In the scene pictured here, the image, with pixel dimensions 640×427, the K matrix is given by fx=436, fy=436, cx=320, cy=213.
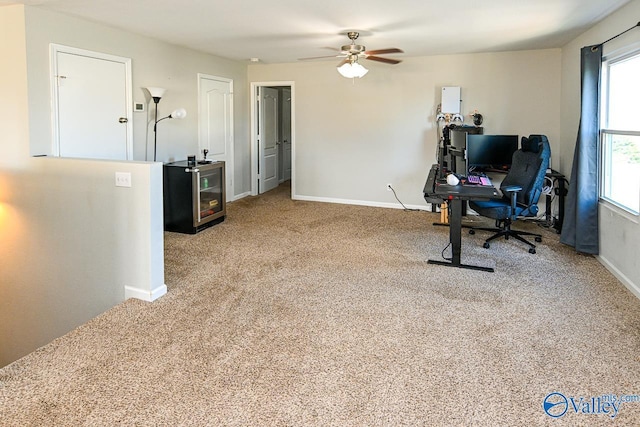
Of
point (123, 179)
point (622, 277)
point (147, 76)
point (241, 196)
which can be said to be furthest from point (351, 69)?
point (241, 196)

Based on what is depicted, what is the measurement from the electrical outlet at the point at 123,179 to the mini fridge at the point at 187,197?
1736 mm

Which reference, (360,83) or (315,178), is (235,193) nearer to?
(315,178)

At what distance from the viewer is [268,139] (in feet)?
26.4

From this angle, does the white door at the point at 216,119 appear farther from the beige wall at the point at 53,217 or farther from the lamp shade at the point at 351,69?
the lamp shade at the point at 351,69

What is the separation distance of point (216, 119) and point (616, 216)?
17.1 feet

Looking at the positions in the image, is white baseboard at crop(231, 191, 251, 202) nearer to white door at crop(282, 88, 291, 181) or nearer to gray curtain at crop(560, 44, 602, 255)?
white door at crop(282, 88, 291, 181)

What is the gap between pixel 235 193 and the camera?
23.9 feet

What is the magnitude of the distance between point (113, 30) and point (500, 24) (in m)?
4.02

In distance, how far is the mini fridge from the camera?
5105 mm

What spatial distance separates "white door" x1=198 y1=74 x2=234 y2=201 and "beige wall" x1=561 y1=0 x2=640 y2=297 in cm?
474

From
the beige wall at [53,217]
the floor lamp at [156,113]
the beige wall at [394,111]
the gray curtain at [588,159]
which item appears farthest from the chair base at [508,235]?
the floor lamp at [156,113]

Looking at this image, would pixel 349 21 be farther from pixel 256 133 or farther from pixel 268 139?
pixel 268 139

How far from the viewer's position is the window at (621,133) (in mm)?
3650

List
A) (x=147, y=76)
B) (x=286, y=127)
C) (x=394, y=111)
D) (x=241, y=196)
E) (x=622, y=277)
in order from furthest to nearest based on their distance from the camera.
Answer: (x=286, y=127) → (x=241, y=196) → (x=394, y=111) → (x=147, y=76) → (x=622, y=277)
